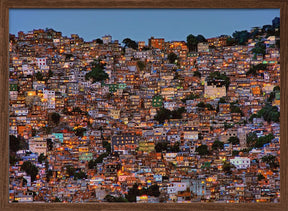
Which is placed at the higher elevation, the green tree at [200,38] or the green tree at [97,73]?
the green tree at [200,38]

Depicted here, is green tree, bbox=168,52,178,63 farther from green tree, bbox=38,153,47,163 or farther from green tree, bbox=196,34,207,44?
green tree, bbox=38,153,47,163

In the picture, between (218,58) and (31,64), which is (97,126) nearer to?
(31,64)

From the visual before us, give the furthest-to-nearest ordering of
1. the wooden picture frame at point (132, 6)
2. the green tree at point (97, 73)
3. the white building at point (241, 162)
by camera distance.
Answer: the green tree at point (97, 73)
the white building at point (241, 162)
the wooden picture frame at point (132, 6)

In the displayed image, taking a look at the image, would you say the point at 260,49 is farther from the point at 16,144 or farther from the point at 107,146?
the point at 16,144

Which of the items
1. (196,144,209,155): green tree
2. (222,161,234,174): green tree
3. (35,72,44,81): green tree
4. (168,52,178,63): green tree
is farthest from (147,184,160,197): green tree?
(35,72,44,81): green tree

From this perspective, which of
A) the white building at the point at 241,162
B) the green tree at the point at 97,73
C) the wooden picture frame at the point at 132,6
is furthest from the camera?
the green tree at the point at 97,73

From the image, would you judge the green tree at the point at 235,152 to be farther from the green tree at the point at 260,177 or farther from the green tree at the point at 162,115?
the green tree at the point at 162,115

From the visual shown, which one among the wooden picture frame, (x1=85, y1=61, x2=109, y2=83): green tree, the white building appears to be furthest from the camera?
(x1=85, y1=61, x2=109, y2=83): green tree

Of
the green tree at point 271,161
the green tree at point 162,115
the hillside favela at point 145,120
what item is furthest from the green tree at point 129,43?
the green tree at point 271,161
